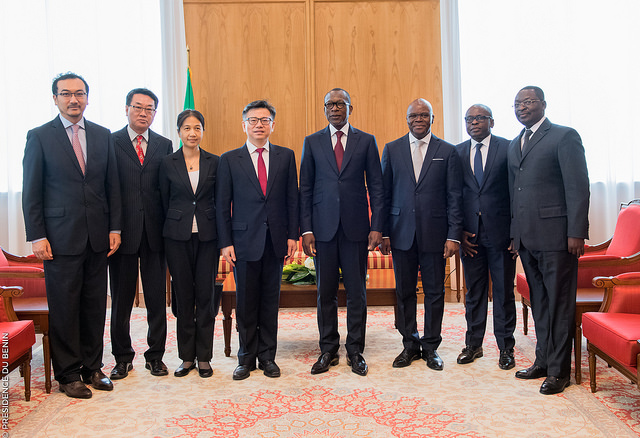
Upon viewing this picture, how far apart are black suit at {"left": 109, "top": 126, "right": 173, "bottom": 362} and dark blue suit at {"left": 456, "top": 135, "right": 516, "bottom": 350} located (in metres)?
1.95

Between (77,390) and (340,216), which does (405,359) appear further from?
(77,390)

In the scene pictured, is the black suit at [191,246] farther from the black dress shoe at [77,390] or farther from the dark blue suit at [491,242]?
the dark blue suit at [491,242]

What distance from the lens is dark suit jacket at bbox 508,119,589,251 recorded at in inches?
116

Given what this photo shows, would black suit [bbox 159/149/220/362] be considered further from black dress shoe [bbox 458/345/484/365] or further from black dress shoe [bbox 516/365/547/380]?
black dress shoe [bbox 516/365/547/380]

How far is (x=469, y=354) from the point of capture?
359 centimetres

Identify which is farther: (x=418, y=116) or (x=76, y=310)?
(x=418, y=116)

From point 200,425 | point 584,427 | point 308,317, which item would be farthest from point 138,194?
point 584,427

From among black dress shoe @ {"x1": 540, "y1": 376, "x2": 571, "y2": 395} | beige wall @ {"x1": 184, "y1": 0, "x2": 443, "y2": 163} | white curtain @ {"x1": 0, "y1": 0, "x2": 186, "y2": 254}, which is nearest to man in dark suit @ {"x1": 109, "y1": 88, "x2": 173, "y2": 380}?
black dress shoe @ {"x1": 540, "y1": 376, "x2": 571, "y2": 395}

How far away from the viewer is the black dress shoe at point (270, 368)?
3.36 m

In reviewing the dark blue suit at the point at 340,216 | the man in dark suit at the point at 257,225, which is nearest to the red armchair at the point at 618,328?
the dark blue suit at the point at 340,216

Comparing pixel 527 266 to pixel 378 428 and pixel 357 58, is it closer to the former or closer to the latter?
pixel 378 428

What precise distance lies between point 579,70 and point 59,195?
561 centimetres

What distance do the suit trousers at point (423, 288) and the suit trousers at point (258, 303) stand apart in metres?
0.79

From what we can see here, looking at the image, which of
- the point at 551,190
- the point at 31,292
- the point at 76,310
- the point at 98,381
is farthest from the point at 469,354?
the point at 31,292
